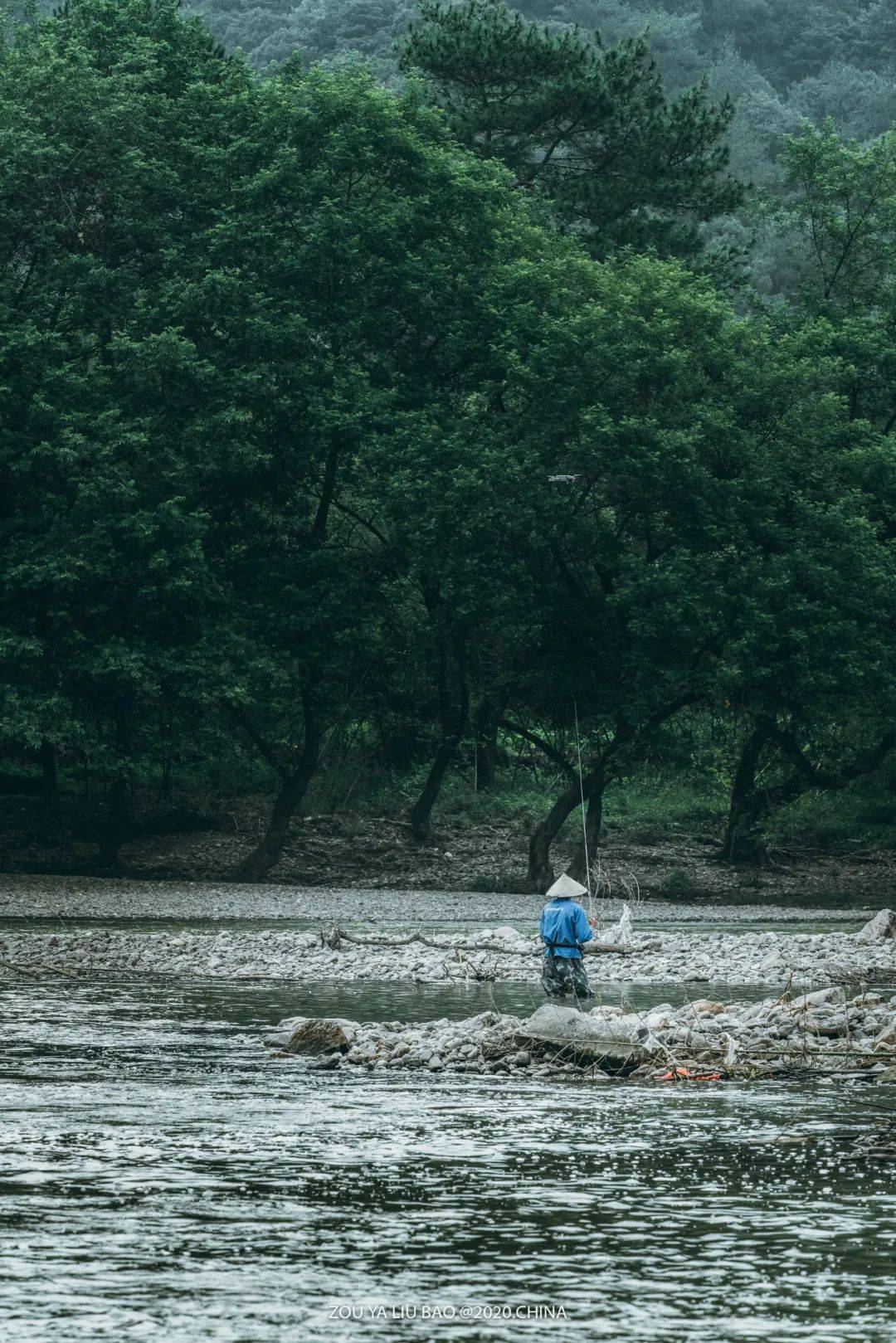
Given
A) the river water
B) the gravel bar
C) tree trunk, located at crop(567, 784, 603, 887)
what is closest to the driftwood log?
→ the gravel bar

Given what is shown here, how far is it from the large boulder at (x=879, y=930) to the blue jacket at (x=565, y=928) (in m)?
10.8

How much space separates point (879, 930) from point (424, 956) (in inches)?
326

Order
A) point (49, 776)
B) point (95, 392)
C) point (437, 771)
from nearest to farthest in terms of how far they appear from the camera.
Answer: point (95, 392) → point (49, 776) → point (437, 771)

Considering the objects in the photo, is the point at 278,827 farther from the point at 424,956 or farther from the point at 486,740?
the point at 424,956

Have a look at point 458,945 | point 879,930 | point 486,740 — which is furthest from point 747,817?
point 458,945

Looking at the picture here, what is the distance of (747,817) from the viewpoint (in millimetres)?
50500

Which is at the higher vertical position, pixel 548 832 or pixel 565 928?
pixel 548 832

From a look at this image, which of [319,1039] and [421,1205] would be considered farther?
[319,1039]

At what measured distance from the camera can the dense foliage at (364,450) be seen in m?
41.5

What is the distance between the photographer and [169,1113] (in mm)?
14484

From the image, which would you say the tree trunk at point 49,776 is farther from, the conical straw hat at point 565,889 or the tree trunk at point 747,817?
the conical straw hat at point 565,889

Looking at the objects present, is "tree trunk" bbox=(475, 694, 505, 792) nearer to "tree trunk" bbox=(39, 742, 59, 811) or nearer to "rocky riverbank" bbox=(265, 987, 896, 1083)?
"tree trunk" bbox=(39, 742, 59, 811)

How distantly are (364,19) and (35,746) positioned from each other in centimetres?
8060

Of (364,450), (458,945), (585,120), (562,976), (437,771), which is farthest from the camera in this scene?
(585,120)
